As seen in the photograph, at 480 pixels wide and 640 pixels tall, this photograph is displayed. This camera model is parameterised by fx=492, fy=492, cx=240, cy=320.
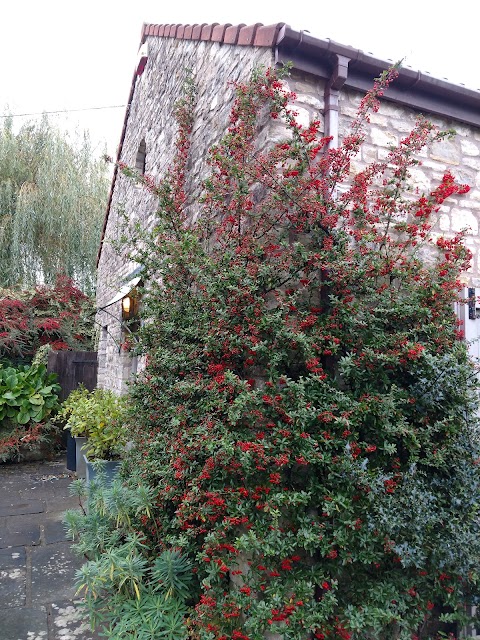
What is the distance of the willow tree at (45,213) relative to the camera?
413 inches

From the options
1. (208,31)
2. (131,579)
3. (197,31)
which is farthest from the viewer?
(197,31)

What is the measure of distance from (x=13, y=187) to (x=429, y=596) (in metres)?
11.2

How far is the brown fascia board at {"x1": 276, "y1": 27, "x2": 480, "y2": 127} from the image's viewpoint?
3.14 m

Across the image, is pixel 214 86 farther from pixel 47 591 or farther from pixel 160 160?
pixel 47 591

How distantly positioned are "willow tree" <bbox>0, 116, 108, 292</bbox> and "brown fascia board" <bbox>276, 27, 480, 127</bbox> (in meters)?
8.54

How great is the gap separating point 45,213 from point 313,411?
963 centimetres

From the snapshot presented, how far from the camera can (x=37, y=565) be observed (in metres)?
4.02

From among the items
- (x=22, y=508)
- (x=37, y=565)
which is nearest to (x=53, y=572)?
(x=37, y=565)

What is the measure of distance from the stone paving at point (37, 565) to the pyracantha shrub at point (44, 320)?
250 centimetres

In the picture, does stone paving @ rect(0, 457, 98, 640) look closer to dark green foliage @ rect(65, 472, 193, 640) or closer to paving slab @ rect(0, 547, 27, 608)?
paving slab @ rect(0, 547, 27, 608)

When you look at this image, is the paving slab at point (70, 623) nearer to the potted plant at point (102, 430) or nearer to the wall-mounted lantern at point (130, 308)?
the potted plant at point (102, 430)

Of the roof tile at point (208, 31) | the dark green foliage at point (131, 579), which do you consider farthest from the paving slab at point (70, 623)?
the roof tile at point (208, 31)

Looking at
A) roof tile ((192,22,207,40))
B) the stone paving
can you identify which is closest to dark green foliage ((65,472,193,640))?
the stone paving

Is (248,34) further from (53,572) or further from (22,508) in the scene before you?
(22,508)
